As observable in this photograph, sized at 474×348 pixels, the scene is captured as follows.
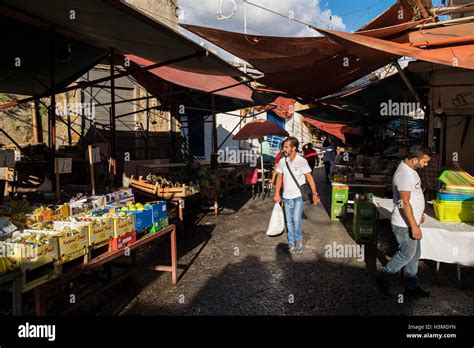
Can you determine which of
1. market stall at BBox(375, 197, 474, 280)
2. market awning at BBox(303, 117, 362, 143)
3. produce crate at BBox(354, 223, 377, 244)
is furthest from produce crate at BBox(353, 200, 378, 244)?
market awning at BBox(303, 117, 362, 143)

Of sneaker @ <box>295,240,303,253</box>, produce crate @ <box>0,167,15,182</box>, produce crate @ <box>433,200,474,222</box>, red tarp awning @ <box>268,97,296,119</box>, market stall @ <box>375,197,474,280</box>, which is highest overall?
red tarp awning @ <box>268,97,296,119</box>

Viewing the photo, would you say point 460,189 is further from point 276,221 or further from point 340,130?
point 340,130

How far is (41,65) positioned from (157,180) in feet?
11.3

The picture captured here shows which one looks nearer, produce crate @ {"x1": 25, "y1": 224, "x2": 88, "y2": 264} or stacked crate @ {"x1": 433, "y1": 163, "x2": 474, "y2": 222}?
produce crate @ {"x1": 25, "y1": 224, "x2": 88, "y2": 264}

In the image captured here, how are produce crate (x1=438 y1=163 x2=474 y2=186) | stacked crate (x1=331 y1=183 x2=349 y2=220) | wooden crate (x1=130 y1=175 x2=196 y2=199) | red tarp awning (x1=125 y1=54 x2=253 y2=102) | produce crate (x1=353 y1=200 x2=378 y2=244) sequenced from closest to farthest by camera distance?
produce crate (x1=438 y1=163 x2=474 y2=186), produce crate (x1=353 y1=200 x2=378 y2=244), wooden crate (x1=130 y1=175 x2=196 y2=199), stacked crate (x1=331 y1=183 x2=349 y2=220), red tarp awning (x1=125 y1=54 x2=253 y2=102)

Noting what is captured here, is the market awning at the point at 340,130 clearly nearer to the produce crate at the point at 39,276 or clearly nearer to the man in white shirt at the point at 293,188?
the man in white shirt at the point at 293,188

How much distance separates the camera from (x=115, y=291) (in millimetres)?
4684

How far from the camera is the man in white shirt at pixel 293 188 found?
6.03 metres


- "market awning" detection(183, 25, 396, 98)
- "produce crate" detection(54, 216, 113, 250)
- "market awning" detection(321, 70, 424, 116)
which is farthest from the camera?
"market awning" detection(321, 70, 424, 116)

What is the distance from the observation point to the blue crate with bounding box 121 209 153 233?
165 inches

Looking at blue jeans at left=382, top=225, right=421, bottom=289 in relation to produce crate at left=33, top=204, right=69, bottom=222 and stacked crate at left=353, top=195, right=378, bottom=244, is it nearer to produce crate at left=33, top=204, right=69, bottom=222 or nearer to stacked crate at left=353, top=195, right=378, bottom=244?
stacked crate at left=353, top=195, right=378, bottom=244

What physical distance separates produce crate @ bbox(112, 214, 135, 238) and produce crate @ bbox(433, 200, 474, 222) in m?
4.13

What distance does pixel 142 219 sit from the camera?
4262 mm

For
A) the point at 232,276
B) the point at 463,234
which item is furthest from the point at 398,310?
the point at 232,276
